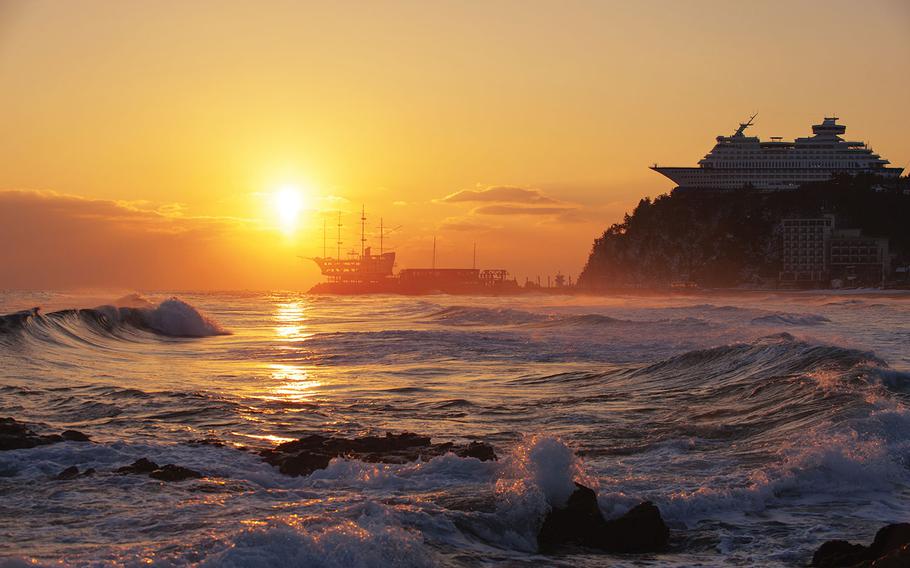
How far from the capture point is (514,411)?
57.9 ft

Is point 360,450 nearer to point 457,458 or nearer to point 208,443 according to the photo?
point 457,458

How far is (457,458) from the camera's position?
12.0m

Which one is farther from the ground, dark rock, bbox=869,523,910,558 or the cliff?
the cliff

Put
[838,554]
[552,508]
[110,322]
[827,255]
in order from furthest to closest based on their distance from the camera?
[827,255] → [110,322] → [552,508] → [838,554]

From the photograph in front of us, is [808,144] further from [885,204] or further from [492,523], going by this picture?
[492,523]

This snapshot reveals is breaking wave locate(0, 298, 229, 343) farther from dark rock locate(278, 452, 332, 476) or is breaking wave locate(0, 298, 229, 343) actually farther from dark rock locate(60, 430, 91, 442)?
dark rock locate(278, 452, 332, 476)

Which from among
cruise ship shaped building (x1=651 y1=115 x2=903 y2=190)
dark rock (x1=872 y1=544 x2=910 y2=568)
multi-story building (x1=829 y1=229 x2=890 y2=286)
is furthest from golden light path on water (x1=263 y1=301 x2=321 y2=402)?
cruise ship shaped building (x1=651 y1=115 x2=903 y2=190)

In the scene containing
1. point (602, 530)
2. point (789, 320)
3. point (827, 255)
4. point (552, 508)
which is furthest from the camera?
point (827, 255)

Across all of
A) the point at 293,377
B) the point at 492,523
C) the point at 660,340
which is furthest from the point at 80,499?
the point at 660,340

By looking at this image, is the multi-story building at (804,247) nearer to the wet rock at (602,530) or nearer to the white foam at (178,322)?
the white foam at (178,322)

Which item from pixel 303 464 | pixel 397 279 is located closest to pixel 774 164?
pixel 397 279

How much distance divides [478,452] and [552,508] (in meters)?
2.72

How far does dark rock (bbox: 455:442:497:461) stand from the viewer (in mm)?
12281

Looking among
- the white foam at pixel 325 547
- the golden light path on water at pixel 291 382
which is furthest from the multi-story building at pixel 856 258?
the white foam at pixel 325 547
